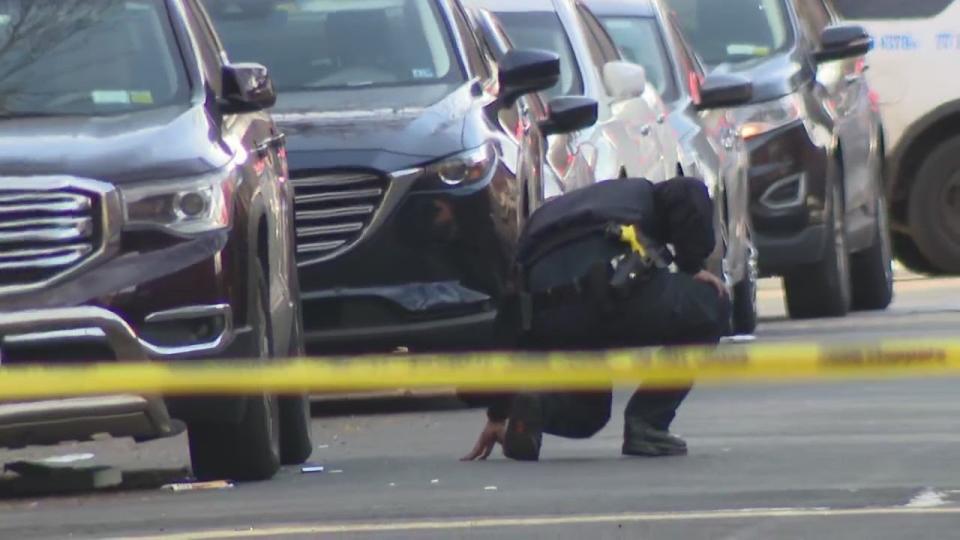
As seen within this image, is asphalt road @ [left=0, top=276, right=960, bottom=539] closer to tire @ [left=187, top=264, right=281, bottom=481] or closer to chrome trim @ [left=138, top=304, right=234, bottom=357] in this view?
tire @ [left=187, top=264, right=281, bottom=481]

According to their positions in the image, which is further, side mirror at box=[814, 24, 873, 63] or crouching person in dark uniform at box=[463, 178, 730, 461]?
side mirror at box=[814, 24, 873, 63]

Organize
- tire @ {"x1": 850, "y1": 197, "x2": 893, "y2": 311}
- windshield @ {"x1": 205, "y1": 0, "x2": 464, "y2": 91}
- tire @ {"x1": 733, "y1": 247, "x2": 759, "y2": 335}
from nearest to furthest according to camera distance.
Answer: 1. windshield @ {"x1": 205, "y1": 0, "x2": 464, "y2": 91}
2. tire @ {"x1": 733, "y1": 247, "x2": 759, "y2": 335}
3. tire @ {"x1": 850, "y1": 197, "x2": 893, "y2": 311}

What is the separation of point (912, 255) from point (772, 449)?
11.9 m

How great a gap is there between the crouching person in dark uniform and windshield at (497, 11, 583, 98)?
4677 mm

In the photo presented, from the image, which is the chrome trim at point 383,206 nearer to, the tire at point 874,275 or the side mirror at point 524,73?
the side mirror at point 524,73

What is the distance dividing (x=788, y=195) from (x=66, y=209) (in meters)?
8.53

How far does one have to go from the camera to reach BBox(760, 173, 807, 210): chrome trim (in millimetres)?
17047

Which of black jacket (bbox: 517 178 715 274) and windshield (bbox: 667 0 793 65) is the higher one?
black jacket (bbox: 517 178 715 274)

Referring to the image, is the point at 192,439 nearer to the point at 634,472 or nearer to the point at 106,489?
the point at 106,489

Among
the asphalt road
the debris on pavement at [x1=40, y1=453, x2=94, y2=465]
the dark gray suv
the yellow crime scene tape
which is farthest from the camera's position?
the dark gray suv

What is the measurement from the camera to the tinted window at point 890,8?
819 inches

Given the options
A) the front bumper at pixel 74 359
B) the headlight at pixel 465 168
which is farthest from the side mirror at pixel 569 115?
the front bumper at pixel 74 359

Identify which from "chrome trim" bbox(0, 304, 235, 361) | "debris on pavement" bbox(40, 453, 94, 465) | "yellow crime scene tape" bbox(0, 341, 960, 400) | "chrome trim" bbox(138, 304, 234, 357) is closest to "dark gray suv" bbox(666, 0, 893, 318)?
"debris on pavement" bbox(40, 453, 94, 465)

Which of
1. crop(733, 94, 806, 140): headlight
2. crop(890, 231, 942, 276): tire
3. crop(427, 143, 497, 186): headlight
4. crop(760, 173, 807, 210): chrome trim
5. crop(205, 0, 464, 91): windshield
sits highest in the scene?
crop(205, 0, 464, 91): windshield
